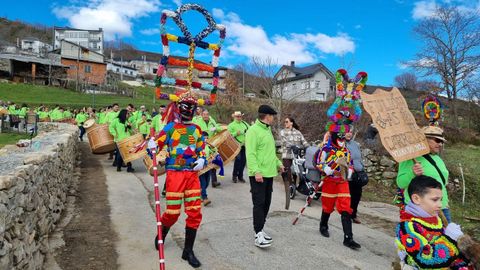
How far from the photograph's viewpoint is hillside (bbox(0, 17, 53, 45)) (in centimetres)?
9244

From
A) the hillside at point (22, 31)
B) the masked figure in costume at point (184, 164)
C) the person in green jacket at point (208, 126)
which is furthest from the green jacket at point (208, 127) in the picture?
the hillside at point (22, 31)

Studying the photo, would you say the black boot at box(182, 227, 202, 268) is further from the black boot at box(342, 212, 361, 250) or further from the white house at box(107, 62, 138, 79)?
the white house at box(107, 62, 138, 79)

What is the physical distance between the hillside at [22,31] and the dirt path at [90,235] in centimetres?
9696

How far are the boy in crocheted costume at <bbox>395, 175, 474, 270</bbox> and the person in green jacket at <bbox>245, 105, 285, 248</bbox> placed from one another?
8.20 ft

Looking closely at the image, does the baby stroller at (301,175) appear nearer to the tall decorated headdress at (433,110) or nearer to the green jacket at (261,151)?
the green jacket at (261,151)

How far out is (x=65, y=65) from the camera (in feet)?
186

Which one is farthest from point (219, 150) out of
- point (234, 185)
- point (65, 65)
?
point (65, 65)

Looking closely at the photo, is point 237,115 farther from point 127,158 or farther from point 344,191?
point 344,191

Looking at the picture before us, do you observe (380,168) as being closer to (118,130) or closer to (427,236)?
(118,130)

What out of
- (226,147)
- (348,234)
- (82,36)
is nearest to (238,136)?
(226,147)

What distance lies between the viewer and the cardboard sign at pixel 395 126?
4.08 metres

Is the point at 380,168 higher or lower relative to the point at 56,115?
lower

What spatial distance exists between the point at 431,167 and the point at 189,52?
375cm

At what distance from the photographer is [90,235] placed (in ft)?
18.8
